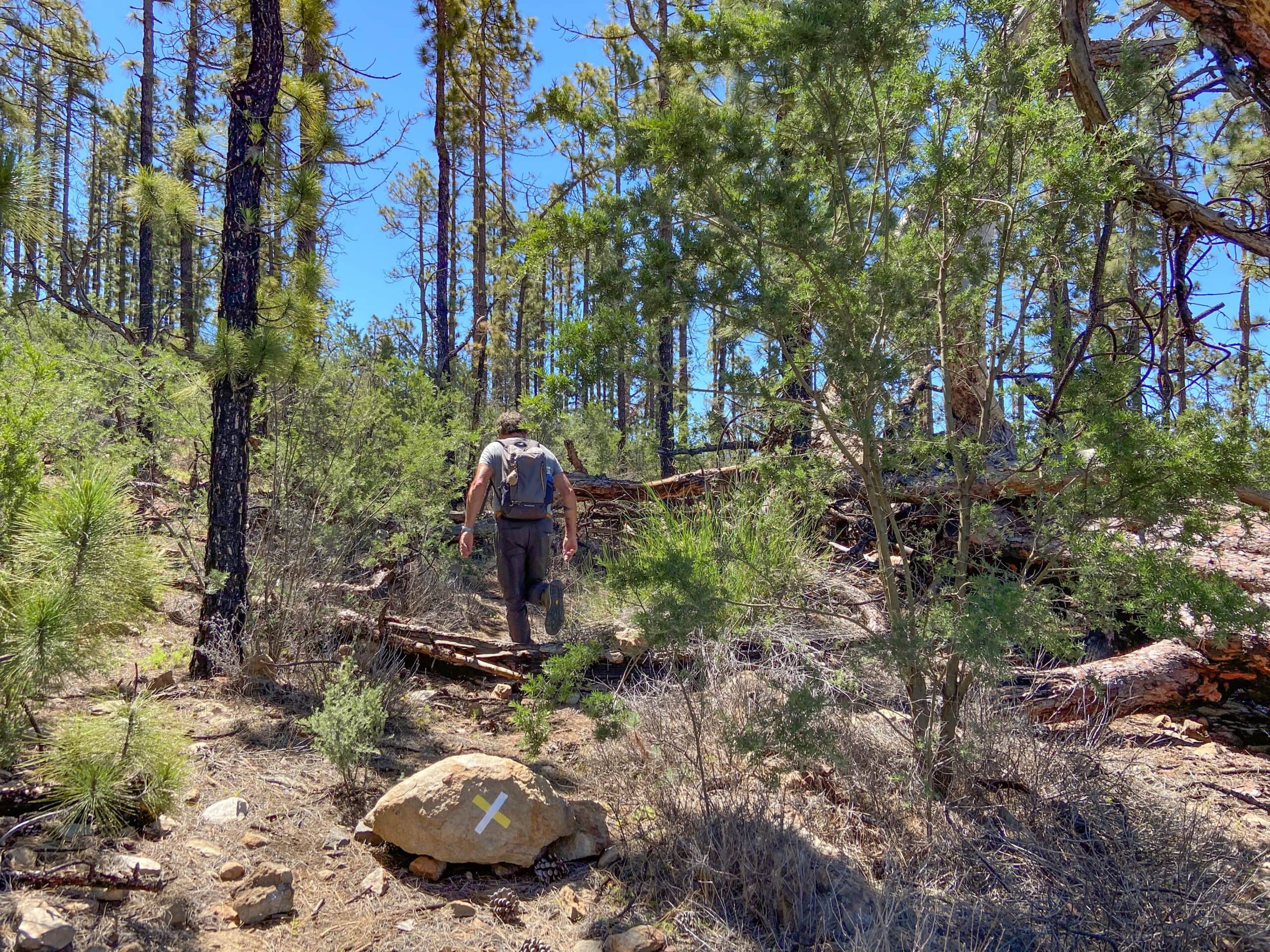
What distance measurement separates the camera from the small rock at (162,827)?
257 cm

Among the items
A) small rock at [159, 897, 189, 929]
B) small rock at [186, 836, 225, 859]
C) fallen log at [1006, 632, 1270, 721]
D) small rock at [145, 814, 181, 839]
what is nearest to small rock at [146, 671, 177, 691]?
small rock at [145, 814, 181, 839]

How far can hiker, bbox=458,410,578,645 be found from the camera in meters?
5.29

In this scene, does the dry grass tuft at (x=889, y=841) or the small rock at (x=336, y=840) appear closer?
the dry grass tuft at (x=889, y=841)

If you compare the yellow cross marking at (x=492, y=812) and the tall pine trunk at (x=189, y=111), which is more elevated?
the tall pine trunk at (x=189, y=111)

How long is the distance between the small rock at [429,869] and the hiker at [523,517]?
2450 millimetres

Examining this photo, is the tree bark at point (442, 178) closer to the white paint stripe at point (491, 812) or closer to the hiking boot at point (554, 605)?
the hiking boot at point (554, 605)

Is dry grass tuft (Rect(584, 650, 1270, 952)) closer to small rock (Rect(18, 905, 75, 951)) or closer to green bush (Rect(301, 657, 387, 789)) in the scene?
green bush (Rect(301, 657, 387, 789))

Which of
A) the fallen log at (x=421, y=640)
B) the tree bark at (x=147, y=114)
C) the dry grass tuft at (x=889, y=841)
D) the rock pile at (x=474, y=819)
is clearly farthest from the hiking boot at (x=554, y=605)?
the tree bark at (x=147, y=114)

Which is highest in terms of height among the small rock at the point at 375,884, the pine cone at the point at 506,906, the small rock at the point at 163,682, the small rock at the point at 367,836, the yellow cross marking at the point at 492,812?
the small rock at the point at 163,682

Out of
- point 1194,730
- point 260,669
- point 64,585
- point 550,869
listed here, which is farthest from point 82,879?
point 1194,730

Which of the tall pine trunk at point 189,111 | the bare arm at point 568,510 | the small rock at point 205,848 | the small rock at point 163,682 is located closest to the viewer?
the small rock at point 205,848

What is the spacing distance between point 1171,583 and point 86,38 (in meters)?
13.1

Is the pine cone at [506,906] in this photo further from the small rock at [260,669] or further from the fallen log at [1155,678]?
the fallen log at [1155,678]

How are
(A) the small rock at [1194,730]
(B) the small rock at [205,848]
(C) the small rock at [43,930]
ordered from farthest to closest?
(A) the small rock at [1194,730] → (B) the small rock at [205,848] → (C) the small rock at [43,930]
